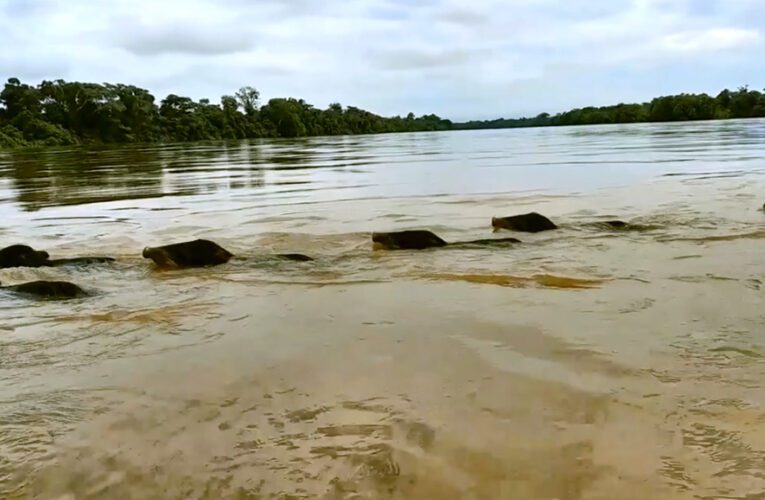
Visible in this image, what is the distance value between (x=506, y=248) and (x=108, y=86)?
284ft

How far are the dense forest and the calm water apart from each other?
61034 millimetres

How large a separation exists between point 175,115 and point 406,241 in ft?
287

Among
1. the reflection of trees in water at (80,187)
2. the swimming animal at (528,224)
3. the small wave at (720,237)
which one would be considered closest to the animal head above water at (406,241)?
the swimming animal at (528,224)

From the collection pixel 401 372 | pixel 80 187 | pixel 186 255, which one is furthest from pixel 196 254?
pixel 80 187

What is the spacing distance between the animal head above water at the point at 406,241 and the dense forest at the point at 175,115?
59.9 m

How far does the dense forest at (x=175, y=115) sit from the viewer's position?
73.4m

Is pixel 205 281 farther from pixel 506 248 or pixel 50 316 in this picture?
pixel 506 248

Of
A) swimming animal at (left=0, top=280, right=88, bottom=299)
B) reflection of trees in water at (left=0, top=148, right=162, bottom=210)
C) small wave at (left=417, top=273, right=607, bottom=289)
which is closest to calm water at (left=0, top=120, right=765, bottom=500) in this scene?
small wave at (left=417, top=273, right=607, bottom=289)

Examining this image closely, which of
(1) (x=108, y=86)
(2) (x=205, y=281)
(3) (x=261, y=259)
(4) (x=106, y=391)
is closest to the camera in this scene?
(4) (x=106, y=391)

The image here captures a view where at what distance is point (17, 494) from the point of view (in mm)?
2393

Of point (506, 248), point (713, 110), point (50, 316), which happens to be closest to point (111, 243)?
point (50, 316)

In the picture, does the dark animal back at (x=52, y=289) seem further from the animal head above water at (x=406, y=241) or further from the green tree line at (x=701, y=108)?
the green tree line at (x=701, y=108)

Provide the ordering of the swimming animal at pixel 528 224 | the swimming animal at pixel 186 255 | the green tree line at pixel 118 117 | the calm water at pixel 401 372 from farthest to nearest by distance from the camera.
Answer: the green tree line at pixel 118 117 → the swimming animal at pixel 528 224 → the swimming animal at pixel 186 255 → the calm water at pixel 401 372

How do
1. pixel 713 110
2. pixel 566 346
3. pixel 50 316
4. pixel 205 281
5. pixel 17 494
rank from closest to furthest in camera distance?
pixel 17 494 < pixel 566 346 < pixel 50 316 < pixel 205 281 < pixel 713 110
